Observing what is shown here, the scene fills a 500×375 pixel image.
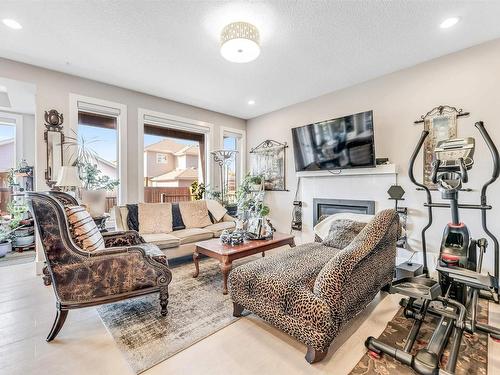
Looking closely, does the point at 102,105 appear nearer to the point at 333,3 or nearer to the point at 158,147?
the point at 158,147

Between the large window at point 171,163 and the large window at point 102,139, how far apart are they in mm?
624

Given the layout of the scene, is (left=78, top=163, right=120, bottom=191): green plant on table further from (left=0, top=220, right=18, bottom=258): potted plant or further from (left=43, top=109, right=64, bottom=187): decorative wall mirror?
(left=0, top=220, right=18, bottom=258): potted plant

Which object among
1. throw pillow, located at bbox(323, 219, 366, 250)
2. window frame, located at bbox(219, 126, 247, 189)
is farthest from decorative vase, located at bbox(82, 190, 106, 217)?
window frame, located at bbox(219, 126, 247, 189)

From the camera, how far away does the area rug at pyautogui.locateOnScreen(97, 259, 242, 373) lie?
169 cm

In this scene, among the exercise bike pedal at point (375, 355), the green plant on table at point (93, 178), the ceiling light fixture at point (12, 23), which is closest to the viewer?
the exercise bike pedal at point (375, 355)

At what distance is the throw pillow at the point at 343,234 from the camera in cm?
269

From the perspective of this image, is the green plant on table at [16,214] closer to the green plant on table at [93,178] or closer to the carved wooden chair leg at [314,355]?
the green plant on table at [93,178]

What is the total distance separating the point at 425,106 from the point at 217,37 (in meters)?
2.84

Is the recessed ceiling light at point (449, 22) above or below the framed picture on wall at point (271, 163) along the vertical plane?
above

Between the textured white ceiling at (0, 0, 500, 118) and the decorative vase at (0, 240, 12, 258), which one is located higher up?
the textured white ceiling at (0, 0, 500, 118)

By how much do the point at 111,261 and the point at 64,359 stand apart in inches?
26.2

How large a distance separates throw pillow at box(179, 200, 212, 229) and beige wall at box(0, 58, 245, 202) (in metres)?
0.87

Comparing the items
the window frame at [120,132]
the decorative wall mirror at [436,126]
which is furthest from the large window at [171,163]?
the decorative wall mirror at [436,126]

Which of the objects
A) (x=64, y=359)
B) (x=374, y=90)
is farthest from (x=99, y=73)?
(x=374, y=90)
